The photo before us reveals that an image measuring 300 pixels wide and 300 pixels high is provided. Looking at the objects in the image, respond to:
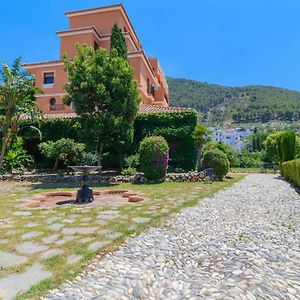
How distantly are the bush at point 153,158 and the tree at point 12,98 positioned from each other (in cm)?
728

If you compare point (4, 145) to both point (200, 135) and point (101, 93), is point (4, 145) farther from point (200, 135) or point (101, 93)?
point (200, 135)

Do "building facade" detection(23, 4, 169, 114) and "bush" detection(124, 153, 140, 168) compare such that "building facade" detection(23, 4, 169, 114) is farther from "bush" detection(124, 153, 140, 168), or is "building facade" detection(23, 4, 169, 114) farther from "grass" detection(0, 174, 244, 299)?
"grass" detection(0, 174, 244, 299)

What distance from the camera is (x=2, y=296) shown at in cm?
261

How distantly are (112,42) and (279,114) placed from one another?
78007 mm

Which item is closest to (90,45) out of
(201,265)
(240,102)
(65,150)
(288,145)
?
(65,150)

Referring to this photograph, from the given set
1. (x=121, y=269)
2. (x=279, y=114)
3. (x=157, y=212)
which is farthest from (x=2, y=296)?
(x=279, y=114)

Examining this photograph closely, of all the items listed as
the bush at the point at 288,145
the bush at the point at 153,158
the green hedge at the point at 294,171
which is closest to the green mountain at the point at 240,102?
the bush at the point at 288,145

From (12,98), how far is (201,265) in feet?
48.7

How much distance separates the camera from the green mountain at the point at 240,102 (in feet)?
303

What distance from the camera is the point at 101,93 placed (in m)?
14.1

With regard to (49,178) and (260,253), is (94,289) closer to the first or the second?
(260,253)

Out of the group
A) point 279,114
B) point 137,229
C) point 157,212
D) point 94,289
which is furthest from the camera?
point 279,114

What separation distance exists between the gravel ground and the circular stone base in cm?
307

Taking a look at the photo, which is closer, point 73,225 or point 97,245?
point 97,245
